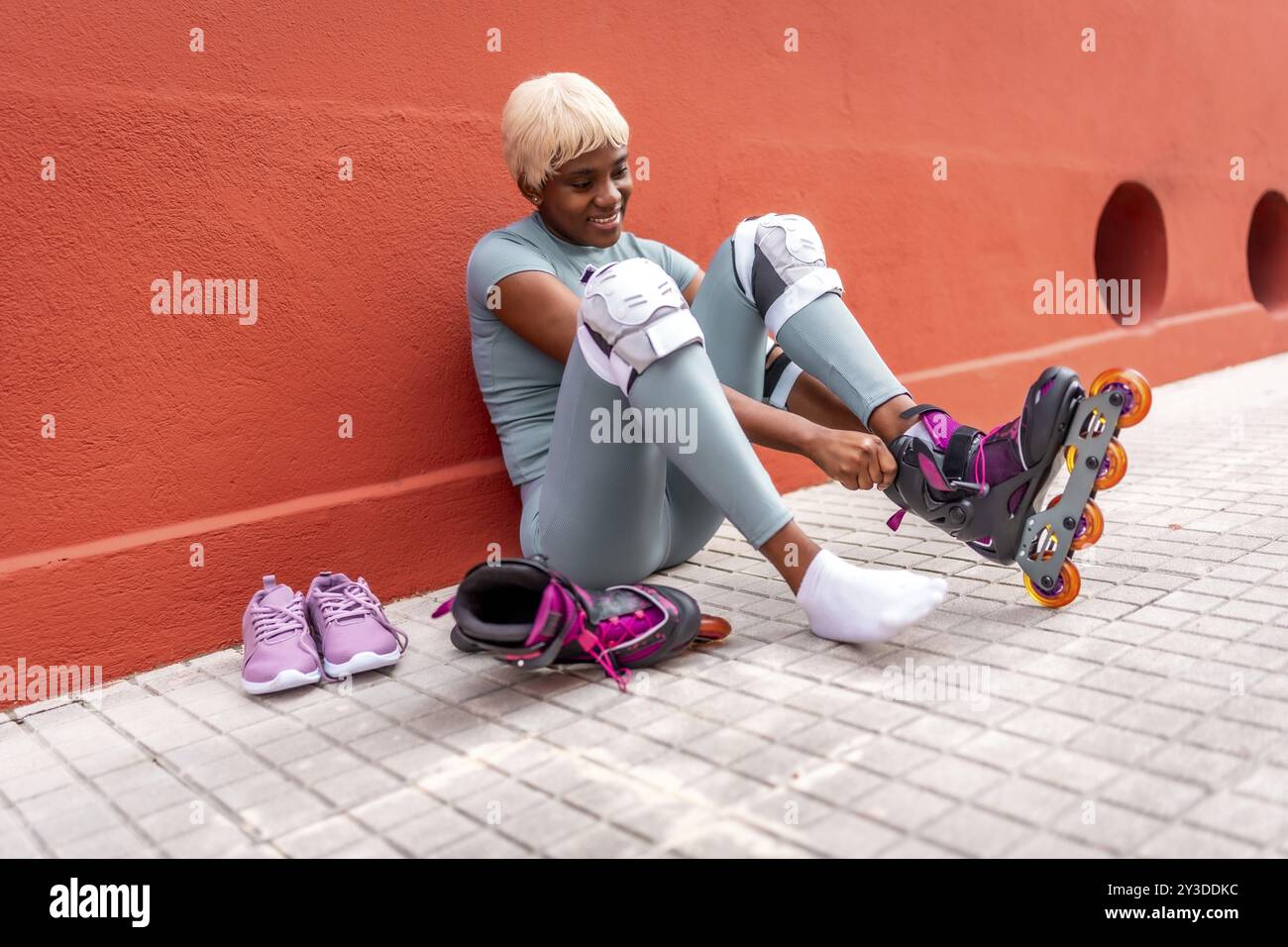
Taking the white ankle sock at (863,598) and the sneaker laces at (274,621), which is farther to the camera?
the sneaker laces at (274,621)

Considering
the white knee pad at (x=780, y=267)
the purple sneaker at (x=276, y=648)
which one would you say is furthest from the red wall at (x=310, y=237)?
the white knee pad at (x=780, y=267)

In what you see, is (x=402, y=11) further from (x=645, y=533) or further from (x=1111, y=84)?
(x=1111, y=84)

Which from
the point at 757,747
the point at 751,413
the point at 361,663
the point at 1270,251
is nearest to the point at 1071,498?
the point at 751,413

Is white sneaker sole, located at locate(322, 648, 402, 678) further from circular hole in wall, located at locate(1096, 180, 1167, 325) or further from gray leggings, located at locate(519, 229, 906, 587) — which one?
circular hole in wall, located at locate(1096, 180, 1167, 325)

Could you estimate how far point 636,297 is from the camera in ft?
6.68

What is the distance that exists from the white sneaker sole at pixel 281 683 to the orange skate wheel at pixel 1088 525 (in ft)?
5.21

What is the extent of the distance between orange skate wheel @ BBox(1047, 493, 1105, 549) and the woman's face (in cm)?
120

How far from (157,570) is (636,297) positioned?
1264 mm

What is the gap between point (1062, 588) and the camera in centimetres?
237

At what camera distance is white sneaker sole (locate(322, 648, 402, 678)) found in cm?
226

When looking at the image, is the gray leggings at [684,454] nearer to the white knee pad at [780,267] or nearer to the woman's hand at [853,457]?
the white knee pad at [780,267]

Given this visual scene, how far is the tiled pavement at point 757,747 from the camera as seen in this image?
1575 mm

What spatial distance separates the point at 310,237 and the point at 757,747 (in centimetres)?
164
